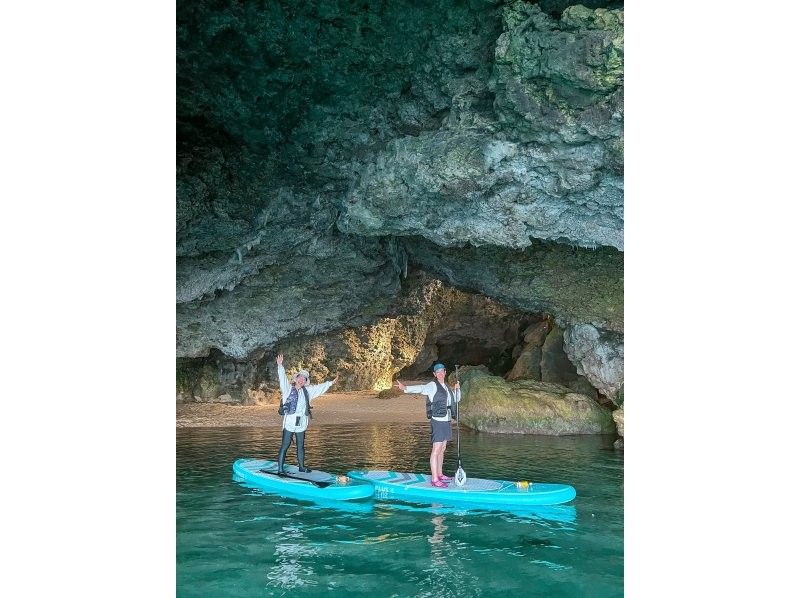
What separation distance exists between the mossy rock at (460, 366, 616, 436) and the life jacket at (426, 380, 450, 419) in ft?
23.3

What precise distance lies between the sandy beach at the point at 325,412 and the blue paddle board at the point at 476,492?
856 centimetres

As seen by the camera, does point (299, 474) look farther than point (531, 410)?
No

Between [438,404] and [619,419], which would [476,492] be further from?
[619,419]

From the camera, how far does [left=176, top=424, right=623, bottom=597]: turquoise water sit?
609 centimetres

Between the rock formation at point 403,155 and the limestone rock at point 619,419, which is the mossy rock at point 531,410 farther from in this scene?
the limestone rock at point 619,419

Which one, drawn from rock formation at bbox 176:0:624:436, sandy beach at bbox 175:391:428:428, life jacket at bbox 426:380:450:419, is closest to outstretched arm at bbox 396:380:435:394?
life jacket at bbox 426:380:450:419

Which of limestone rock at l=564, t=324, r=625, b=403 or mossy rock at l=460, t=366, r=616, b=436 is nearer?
limestone rock at l=564, t=324, r=625, b=403

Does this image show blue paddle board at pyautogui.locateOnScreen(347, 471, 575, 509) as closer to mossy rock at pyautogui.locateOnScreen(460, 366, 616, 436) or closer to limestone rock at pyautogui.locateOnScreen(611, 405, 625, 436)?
limestone rock at pyautogui.locateOnScreen(611, 405, 625, 436)

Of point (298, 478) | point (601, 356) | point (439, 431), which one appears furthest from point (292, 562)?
point (601, 356)

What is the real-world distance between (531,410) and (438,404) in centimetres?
720

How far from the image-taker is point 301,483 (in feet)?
32.4
